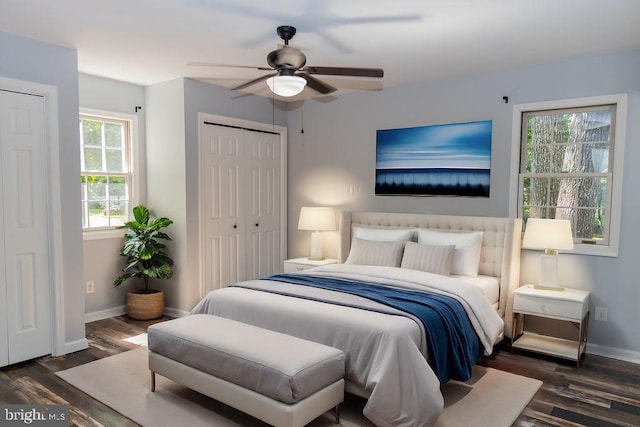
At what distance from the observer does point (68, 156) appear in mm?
A: 3814

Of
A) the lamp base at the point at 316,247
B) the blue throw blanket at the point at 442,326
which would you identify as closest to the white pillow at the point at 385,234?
the lamp base at the point at 316,247

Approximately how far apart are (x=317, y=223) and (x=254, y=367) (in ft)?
9.42

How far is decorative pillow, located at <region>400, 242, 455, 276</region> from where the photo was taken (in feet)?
13.1

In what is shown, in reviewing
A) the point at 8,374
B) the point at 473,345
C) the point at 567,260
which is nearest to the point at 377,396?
the point at 473,345

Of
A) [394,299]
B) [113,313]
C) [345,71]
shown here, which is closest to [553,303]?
[394,299]

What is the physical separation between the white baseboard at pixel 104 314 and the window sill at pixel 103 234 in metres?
0.78

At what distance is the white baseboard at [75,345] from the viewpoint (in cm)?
383

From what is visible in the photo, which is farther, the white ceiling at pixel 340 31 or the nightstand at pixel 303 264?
the nightstand at pixel 303 264

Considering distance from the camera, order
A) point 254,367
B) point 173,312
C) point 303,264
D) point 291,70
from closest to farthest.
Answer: point 254,367
point 291,70
point 173,312
point 303,264

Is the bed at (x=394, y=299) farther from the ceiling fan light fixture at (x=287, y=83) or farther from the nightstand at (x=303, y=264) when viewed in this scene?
the ceiling fan light fixture at (x=287, y=83)

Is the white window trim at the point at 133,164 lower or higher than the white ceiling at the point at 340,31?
lower

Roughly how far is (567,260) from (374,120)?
2.41m

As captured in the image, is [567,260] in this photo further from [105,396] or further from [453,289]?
[105,396]

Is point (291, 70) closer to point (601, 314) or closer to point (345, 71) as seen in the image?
point (345, 71)
